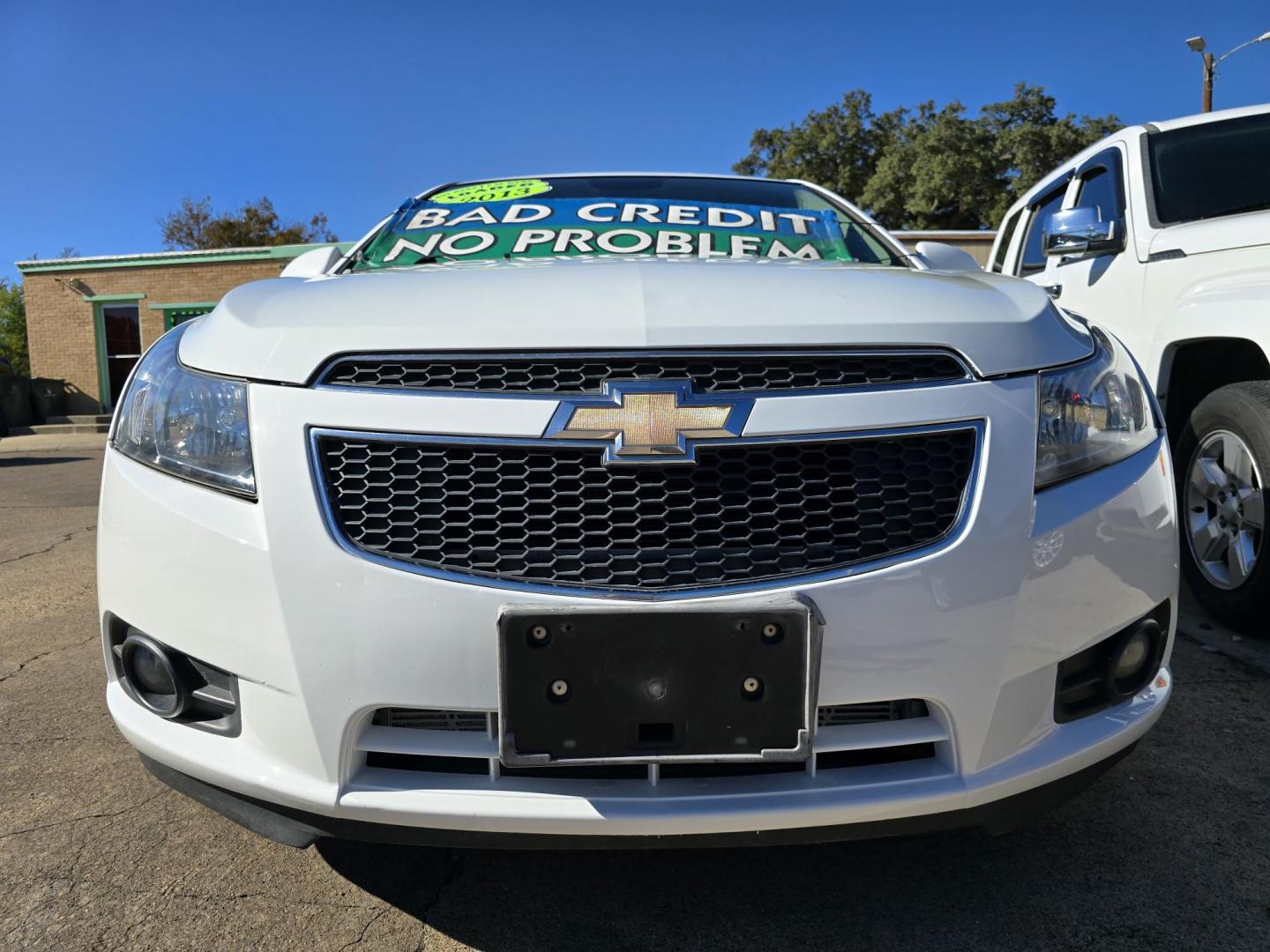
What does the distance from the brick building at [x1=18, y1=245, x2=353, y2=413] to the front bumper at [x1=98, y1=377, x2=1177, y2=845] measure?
20049 millimetres

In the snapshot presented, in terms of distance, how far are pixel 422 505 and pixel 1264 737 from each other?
218cm

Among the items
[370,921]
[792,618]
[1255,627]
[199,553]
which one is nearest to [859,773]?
[792,618]

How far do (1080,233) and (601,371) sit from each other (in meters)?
2.78

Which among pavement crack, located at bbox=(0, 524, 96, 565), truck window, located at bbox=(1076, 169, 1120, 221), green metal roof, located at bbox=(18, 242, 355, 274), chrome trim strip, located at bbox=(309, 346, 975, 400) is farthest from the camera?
green metal roof, located at bbox=(18, 242, 355, 274)

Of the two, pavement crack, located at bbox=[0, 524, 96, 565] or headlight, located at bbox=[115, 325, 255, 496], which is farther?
pavement crack, located at bbox=[0, 524, 96, 565]

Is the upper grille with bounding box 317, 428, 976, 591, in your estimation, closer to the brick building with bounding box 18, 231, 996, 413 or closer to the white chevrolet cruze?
the white chevrolet cruze

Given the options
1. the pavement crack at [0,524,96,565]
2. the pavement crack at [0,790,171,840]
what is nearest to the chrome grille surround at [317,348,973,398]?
the pavement crack at [0,790,171,840]

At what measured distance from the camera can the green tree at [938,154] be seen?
3123 centimetres

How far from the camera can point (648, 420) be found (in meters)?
1.35

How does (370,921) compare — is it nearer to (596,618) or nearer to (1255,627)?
(596,618)

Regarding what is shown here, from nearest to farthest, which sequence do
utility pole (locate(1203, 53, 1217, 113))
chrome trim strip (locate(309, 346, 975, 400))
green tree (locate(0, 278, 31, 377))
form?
chrome trim strip (locate(309, 346, 975, 400)) → utility pole (locate(1203, 53, 1217, 113)) → green tree (locate(0, 278, 31, 377))

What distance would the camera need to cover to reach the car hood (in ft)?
4.58

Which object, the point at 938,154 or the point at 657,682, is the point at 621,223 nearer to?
the point at 657,682

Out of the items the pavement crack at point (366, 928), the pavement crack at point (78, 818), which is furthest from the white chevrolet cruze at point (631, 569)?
the pavement crack at point (78, 818)
